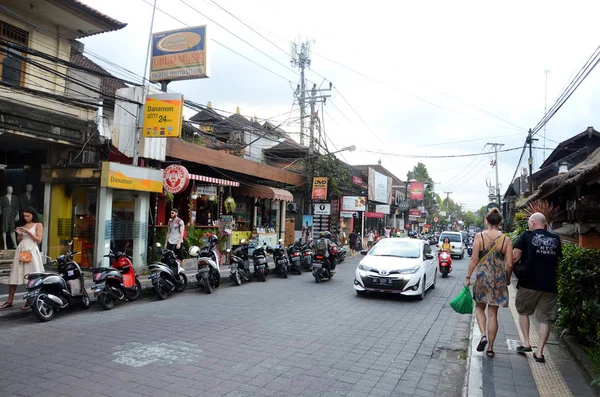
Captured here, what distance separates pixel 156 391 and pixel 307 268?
12280 millimetres

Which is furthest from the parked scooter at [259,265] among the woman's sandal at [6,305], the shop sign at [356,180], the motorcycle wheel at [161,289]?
the shop sign at [356,180]

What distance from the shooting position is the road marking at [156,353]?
5.08 meters

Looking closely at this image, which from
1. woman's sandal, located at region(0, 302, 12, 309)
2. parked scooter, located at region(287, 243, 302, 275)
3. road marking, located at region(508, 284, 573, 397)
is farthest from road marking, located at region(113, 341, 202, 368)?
parked scooter, located at region(287, 243, 302, 275)

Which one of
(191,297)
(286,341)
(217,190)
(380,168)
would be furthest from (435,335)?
(380,168)

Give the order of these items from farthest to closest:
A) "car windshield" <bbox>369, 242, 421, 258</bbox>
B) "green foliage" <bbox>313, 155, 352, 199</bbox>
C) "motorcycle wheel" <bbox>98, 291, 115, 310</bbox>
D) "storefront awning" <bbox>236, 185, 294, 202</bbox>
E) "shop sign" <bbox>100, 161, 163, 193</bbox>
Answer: "green foliage" <bbox>313, 155, 352, 199</bbox> → "storefront awning" <bbox>236, 185, 294, 202</bbox> → "shop sign" <bbox>100, 161, 163, 193</bbox> → "car windshield" <bbox>369, 242, 421, 258</bbox> → "motorcycle wheel" <bbox>98, 291, 115, 310</bbox>

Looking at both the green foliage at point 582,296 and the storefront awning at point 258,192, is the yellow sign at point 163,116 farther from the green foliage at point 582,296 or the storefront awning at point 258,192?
the green foliage at point 582,296

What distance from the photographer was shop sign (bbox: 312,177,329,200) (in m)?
22.9

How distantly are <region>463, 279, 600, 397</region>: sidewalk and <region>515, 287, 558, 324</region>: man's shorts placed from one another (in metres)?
0.53

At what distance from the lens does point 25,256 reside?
7.25 metres

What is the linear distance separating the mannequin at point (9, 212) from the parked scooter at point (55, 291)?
19.3 feet

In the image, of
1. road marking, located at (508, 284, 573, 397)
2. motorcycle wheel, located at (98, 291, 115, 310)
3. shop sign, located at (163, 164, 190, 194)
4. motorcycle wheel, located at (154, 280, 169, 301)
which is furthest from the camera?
shop sign, located at (163, 164, 190, 194)

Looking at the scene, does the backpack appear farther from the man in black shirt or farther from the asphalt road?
the asphalt road

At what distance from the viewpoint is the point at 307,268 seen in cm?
1630

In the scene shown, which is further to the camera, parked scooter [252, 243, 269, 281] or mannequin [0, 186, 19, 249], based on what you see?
parked scooter [252, 243, 269, 281]
